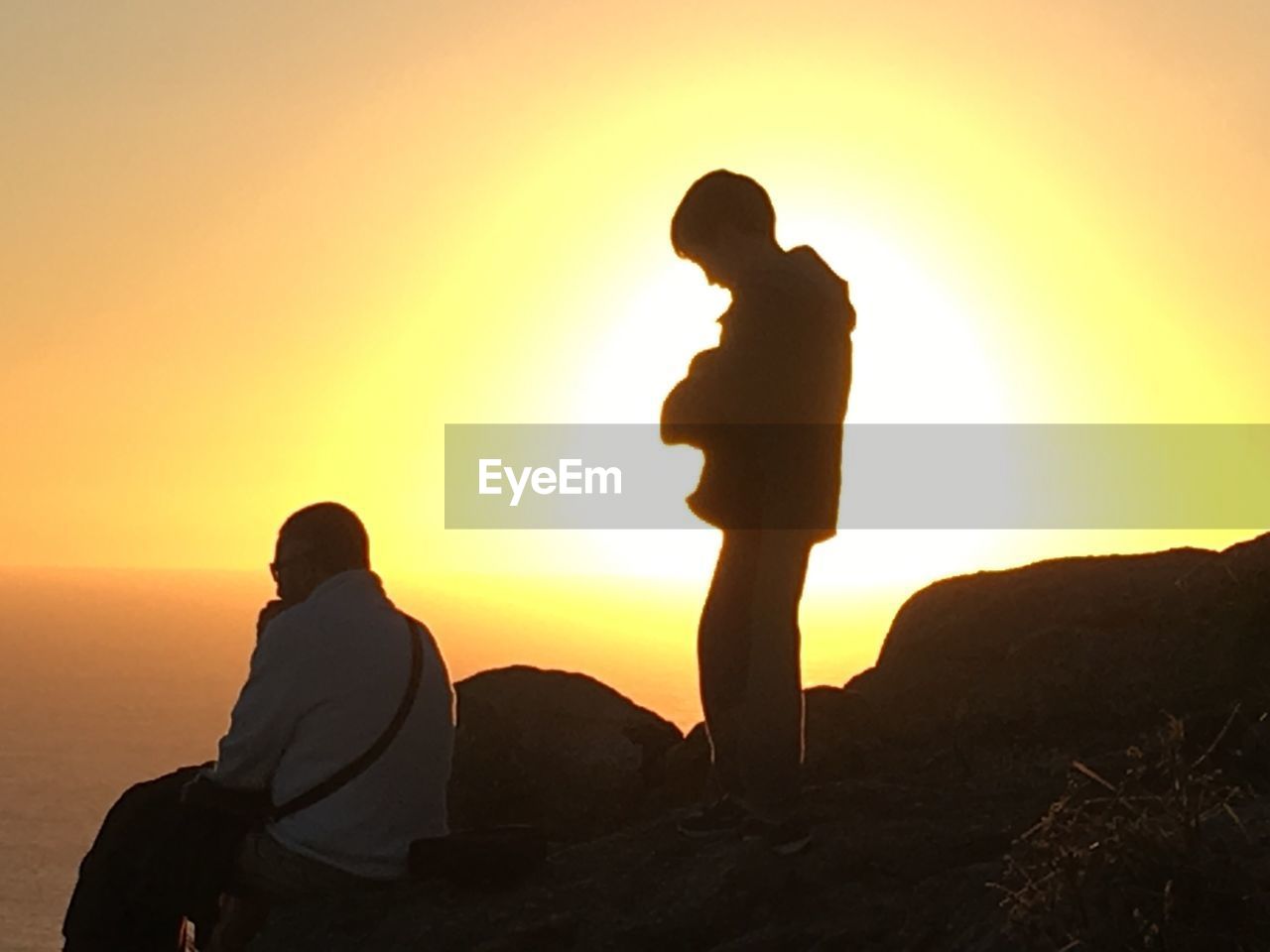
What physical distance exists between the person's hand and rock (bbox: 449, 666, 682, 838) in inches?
121

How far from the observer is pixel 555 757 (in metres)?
10.2

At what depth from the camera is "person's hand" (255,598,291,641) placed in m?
6.73

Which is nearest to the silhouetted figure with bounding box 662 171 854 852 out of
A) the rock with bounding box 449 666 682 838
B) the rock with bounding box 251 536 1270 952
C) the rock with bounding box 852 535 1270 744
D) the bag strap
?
the rock with bounding box 251 536 1270 952

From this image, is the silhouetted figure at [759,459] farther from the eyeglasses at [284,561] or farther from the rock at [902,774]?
the eyeglasses at [284,561]

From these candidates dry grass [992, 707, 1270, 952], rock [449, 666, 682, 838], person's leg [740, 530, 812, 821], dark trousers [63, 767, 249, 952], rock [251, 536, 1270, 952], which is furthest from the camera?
rock [449, 666, 682, 838]

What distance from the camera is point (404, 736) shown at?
21.0ft

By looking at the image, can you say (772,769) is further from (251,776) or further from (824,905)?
(251,776)

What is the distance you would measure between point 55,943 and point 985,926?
148730 mm

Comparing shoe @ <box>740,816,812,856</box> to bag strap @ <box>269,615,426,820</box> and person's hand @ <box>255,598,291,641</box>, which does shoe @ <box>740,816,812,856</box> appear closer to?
bag strap @ <box>269,615,426,820</box>

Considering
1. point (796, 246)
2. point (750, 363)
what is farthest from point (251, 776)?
point (796, 246)

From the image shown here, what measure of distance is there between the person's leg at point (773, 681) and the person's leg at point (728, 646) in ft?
0.12

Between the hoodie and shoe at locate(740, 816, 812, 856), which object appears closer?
shoe at locate(740, 816, 812, 856)

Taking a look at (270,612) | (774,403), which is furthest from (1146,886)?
(270,612)

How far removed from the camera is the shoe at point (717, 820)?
6.73 meters
